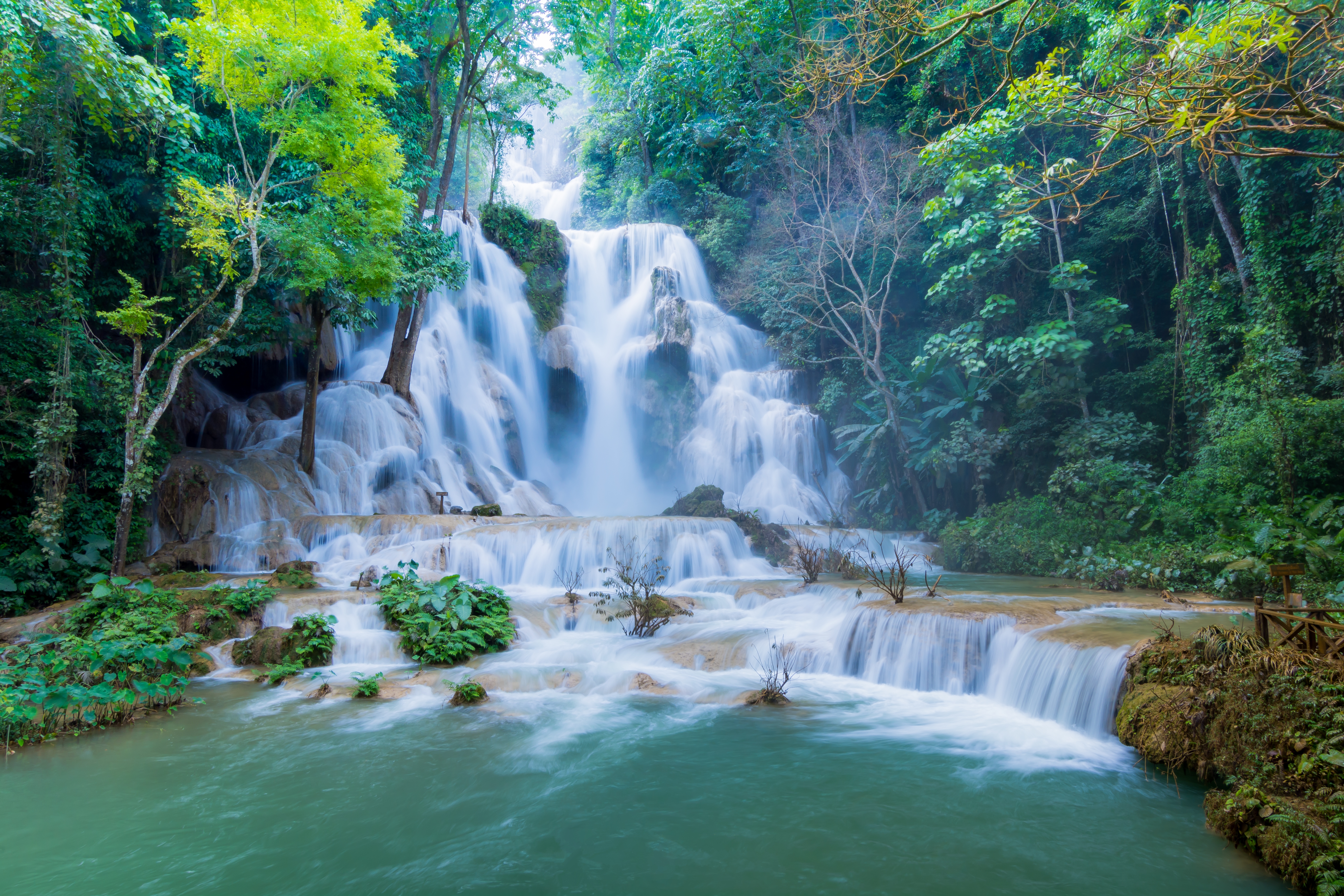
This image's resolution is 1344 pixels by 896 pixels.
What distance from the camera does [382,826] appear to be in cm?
427

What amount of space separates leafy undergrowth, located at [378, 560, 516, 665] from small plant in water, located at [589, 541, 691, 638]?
1.52 m

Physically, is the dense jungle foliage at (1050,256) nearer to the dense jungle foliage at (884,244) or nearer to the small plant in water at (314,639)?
the dense jungle foliage at (884,244)

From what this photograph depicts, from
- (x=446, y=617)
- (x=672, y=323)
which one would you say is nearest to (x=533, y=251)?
(x=672, y=323)

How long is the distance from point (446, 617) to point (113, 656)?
10.8 feet

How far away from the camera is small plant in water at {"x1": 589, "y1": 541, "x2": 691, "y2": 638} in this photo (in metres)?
8.99

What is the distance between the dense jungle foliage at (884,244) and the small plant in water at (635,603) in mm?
6573

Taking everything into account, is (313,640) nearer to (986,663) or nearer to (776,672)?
(776,672)

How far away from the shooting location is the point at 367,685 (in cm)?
682

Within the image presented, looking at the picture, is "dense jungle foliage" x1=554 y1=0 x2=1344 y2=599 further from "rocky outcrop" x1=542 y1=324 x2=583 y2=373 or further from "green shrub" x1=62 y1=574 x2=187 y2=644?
"green shrub" x1=62 y1=574 x2=187 y2=644

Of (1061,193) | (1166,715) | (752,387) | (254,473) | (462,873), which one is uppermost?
(752,387)

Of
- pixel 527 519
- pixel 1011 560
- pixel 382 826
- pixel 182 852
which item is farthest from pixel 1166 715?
pixel 527 519

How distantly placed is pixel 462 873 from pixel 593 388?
18.6 metres

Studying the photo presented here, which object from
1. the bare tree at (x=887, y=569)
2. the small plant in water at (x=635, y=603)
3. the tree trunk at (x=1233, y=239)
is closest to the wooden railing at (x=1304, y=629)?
the bare tree at (x=887, y=569)

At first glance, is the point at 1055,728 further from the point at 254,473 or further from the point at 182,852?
the point at 254,473
